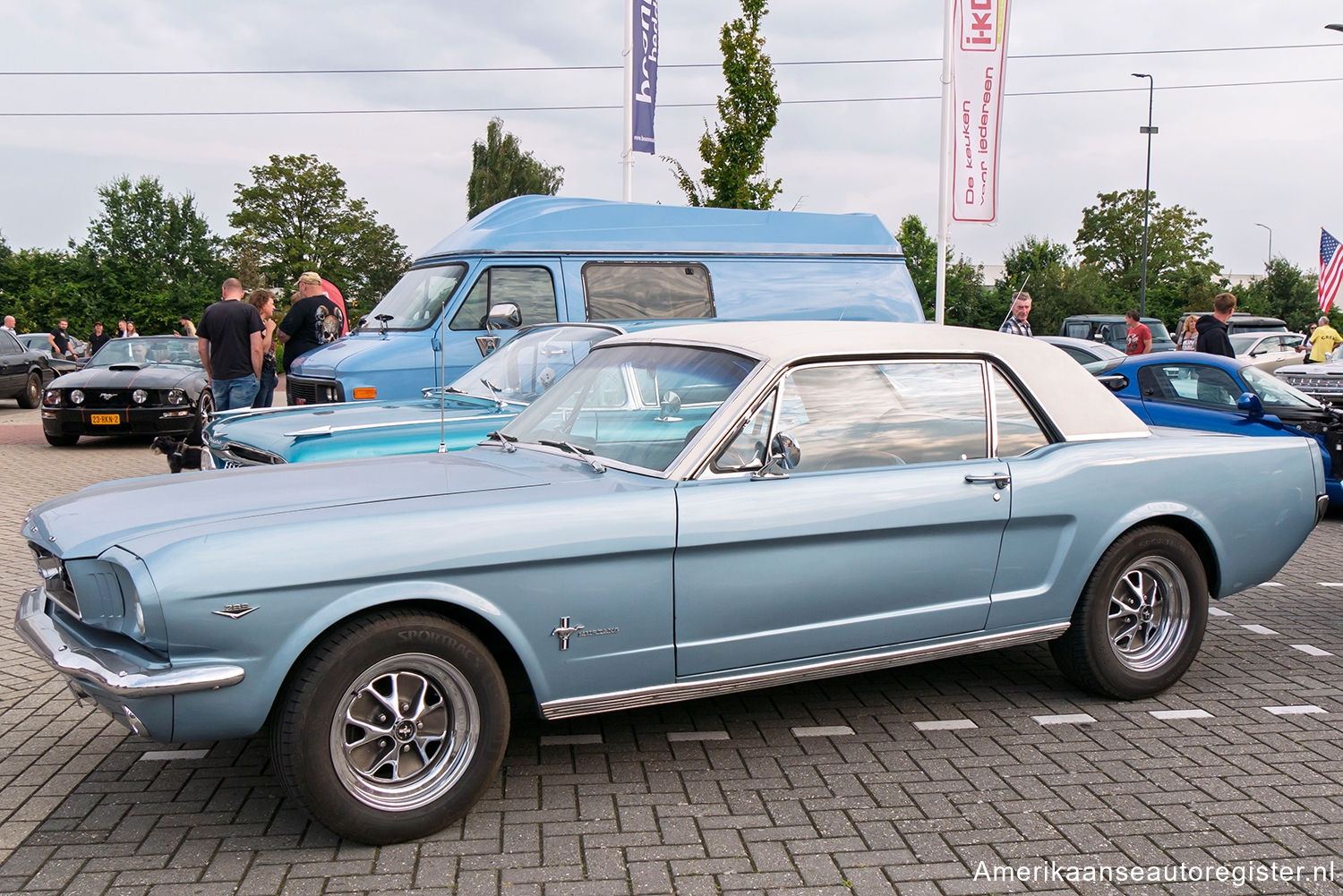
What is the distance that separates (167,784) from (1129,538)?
12.2ft

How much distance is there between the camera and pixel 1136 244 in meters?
55.9

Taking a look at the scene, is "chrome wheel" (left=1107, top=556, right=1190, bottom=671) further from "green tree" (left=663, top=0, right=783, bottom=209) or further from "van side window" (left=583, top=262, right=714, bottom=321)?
"green tree" (left=663, top=0, right=783, bottom=209)

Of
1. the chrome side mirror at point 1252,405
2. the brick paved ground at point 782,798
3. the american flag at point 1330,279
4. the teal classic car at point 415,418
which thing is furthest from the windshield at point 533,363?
the american flag at point 1330,279

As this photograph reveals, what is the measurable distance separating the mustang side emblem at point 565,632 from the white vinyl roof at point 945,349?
1216 millimetres

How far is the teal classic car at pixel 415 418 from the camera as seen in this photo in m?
5.73

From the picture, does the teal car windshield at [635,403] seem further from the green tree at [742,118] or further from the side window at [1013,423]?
the green tree at [742,118]

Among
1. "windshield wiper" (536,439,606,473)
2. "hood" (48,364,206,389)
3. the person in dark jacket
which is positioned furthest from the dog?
the person in dark jacket

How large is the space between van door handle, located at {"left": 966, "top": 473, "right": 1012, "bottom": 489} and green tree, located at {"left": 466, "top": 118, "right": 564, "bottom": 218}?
54932 millimetres

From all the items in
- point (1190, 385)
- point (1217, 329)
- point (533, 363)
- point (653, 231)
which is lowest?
point (1190, 385)

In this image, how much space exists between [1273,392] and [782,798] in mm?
7453

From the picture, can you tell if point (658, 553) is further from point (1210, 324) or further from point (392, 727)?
point (1210, 324)

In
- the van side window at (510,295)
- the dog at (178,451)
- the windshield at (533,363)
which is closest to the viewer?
the windshield at (533,363)

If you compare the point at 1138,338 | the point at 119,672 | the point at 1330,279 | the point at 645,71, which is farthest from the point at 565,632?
the point at 1330,279

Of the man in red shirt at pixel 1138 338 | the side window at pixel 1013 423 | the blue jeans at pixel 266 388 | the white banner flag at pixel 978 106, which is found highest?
the white banner flag at pixel 978 106
